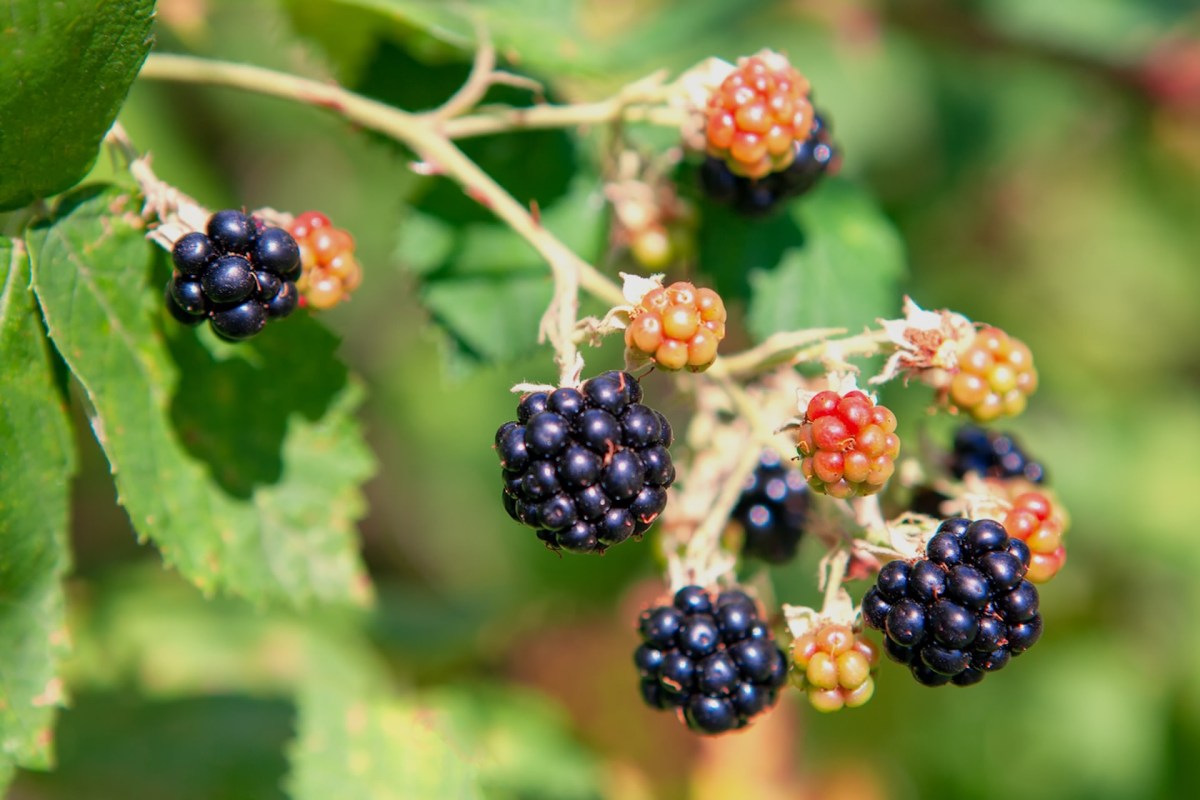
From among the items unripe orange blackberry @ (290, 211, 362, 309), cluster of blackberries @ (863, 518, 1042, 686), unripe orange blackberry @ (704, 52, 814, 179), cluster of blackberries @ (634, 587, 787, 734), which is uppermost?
unripe orange blackberry @ (704, 52, 814, 179)

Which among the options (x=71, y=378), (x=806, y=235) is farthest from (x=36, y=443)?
(x=806, y=235)

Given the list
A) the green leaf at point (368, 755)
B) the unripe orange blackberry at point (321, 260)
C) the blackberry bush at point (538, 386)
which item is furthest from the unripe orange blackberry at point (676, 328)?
the green leaf at point (368, 755)

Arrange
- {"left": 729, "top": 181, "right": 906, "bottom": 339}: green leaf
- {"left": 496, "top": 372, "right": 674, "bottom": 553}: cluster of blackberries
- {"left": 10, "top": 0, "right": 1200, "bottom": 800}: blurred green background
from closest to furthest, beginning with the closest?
{"left": 496, "top": 372, "right": 674, "bottom": 553}: cluster of blackberries
{"left": 729, "top": 181, "right": 906, "bottom": 339}: green leaf
{"left": 10, "top": 0, "right": 1200, "bottom": 800}: blurred green background

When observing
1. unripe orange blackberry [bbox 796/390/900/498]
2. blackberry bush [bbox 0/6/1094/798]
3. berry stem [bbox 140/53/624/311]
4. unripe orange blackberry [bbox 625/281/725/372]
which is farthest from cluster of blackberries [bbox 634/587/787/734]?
berry stem [bbox 140/53/624/311]

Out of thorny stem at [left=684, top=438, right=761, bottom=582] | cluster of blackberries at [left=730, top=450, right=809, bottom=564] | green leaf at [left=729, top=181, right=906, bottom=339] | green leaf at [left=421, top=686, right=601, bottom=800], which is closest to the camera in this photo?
thorny stem at [left=684, top=438, right=761, bottom=582]

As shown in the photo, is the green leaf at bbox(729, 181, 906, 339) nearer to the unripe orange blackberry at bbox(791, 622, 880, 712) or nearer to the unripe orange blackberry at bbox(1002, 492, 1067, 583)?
the unripe orange blackberry at bbox(1002, 492, 1067, 583)
